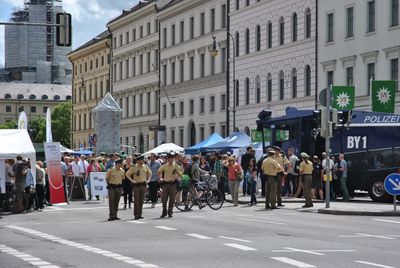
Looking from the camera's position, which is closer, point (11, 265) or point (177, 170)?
point (11, 265)

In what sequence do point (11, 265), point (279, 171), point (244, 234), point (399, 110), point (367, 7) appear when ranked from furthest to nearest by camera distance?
point (367, 7) < point (399, 110) < point (279, 171) < point (244, 234) < point (11, 265)

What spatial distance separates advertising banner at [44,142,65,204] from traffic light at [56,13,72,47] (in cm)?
858

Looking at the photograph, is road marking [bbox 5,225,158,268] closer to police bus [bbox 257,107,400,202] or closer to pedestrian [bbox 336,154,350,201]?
police bus [bbox 257,107,400,202]

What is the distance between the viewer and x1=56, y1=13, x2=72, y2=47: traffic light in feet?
96.0

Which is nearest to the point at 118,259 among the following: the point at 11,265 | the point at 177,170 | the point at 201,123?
the point at 11,265

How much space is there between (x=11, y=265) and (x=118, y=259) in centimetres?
169

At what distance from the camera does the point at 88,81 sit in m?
126

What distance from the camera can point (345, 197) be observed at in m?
37.4

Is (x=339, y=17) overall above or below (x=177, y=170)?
above

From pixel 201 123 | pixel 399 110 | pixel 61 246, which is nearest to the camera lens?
pixel 61 246

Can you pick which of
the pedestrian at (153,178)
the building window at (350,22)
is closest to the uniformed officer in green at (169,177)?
the pedestrian at (153,178)

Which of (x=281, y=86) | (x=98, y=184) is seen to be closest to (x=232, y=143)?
(x=98, y=184)

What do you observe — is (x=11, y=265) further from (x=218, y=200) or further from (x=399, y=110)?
(x=399, y=110)

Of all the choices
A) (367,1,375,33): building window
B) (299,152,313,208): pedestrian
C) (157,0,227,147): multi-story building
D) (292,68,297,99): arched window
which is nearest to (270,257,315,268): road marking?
(299,152,313,208): pedestrian
